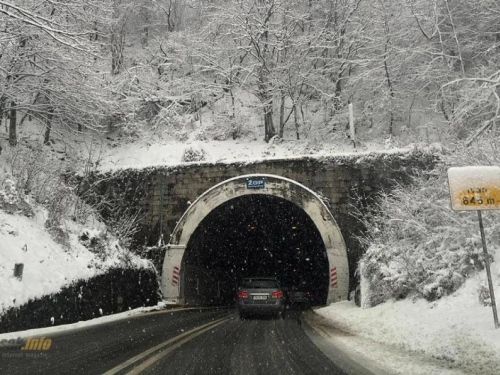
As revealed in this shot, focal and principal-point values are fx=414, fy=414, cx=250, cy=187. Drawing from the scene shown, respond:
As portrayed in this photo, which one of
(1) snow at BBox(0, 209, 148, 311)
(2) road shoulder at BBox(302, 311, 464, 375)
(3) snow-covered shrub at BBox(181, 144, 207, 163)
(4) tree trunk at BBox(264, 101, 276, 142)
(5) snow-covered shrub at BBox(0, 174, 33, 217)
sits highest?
(4) tree trunk at BBox(264, 101, 276, 142)

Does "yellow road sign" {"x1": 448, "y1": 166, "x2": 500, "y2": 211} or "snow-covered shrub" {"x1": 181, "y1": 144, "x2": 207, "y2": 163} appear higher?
"snow-covered shrub" {"x1": 181, "y1": 144, "x2": 207, "y2": 163}

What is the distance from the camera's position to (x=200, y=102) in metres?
26.0

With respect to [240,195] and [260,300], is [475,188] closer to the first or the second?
[260,300]

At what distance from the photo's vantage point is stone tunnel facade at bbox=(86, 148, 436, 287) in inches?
602

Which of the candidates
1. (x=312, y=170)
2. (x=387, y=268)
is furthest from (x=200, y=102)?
(x=387, y=268)

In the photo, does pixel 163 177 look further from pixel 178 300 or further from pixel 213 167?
pixel 178 300

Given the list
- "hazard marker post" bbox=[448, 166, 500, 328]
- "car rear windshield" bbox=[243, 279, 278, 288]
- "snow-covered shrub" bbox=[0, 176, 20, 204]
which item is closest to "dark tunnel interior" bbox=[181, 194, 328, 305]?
"car rear windshield" bbox=[243, 279, 278, 288]

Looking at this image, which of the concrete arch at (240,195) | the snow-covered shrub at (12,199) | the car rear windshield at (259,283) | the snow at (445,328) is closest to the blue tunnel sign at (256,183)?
the concrete arch at (240,195)

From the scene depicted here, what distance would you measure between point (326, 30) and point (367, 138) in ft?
22.2

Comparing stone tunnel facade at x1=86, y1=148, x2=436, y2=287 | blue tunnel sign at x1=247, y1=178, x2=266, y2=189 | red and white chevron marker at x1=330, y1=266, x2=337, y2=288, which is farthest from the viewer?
blue tunnel sign at x1=247, y1=178, x2=266, y2=189

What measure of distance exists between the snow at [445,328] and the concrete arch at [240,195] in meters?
5.83

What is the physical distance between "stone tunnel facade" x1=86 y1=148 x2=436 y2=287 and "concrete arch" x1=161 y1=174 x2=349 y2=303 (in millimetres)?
245

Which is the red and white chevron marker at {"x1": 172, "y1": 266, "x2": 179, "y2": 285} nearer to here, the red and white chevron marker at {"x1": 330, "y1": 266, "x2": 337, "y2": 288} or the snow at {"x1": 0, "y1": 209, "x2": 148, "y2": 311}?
the snow at {"x1": 0, "y1": 209, "x2": 148, "y2": 311}

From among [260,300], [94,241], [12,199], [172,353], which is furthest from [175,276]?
[172,353]
